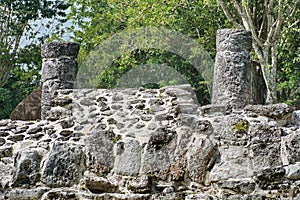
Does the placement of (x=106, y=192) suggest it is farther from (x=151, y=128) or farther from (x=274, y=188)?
(x=274, y=188)

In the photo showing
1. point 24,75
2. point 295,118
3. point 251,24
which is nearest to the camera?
point 295,118

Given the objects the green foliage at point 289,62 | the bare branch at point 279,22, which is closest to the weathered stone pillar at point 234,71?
the bare branch at point 279,22

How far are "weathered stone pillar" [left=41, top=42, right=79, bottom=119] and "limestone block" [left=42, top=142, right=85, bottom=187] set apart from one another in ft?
12.0

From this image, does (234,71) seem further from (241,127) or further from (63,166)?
(63,166)

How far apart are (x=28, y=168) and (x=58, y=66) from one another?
394 centimetres

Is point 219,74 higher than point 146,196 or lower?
higher

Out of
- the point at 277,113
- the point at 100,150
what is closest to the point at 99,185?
the point at 100,150

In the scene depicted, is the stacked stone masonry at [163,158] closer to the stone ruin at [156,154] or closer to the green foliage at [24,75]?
the stone ruin at [156,154]

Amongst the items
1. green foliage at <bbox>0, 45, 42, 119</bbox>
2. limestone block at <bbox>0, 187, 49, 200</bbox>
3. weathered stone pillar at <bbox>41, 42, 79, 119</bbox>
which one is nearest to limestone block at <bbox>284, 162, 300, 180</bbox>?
limestone block at <bbox>0, 187, 49, 200</bbox>

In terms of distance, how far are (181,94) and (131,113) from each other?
0.55 m

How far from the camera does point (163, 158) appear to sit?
190 inches

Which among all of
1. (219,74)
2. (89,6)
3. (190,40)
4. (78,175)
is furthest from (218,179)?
(89,6)

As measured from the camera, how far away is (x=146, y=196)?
4.65 m


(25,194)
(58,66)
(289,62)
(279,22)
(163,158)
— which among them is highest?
(279,22)
